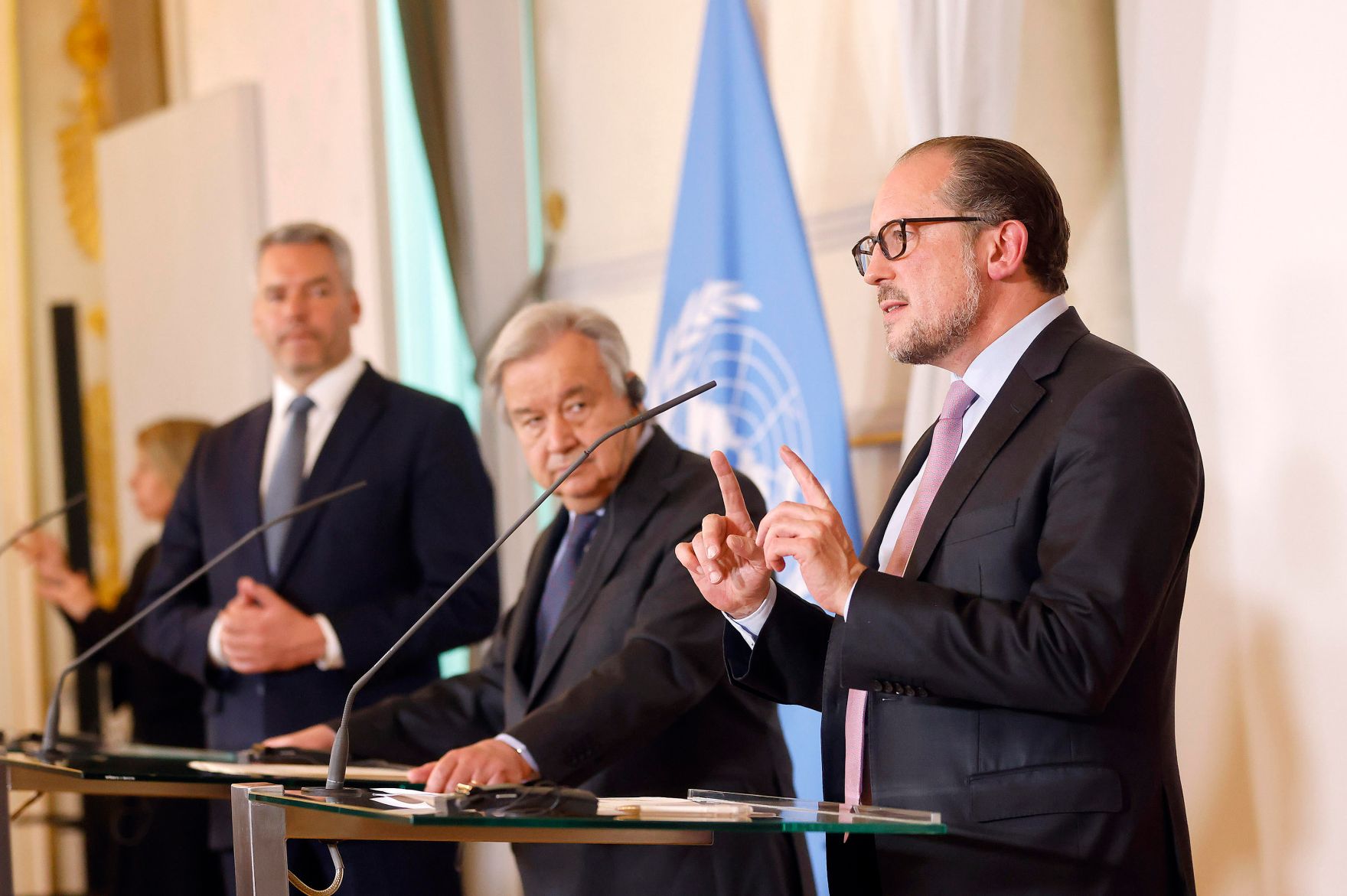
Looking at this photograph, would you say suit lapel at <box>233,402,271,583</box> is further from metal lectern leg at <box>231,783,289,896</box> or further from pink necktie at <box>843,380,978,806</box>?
pink necktie at <box>843,380,978,806</box>

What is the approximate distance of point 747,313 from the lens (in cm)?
394

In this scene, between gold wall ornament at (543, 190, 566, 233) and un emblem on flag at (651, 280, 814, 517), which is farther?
gold wall ornament at (543, 190, 566, 233)

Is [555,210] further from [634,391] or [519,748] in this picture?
[519,748]

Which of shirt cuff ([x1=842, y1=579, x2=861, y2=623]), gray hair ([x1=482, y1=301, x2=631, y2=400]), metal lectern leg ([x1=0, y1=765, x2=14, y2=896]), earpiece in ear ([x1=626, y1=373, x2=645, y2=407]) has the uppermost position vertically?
gray hair ([x1=482, y1=301, x2=631, y2=400])

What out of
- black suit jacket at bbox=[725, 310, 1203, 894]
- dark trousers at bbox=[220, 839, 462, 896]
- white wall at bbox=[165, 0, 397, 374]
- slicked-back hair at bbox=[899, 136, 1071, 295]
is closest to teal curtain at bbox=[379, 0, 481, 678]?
white wall at bbox=[165, 0, 397, 374]

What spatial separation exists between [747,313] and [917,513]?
1.99 metres

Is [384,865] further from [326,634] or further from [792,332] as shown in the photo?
[792,332]

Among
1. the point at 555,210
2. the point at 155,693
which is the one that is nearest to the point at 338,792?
the point at 155,693

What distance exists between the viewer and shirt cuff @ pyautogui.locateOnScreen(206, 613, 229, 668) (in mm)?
3285

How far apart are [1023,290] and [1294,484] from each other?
90 centimetres

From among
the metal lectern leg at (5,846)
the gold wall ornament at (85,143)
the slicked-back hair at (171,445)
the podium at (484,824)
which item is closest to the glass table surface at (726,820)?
the podium at (484,824)

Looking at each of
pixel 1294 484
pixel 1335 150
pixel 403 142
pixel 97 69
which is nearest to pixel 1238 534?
pixel 1294 484

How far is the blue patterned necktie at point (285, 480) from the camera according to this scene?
349 centimetres

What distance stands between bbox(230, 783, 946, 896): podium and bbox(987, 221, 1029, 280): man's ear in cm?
74
